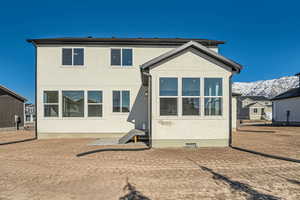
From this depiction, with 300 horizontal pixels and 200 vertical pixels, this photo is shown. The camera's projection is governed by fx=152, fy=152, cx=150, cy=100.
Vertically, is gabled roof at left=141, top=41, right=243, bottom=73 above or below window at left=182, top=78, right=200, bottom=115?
above

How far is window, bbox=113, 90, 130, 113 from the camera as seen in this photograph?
10.7 m

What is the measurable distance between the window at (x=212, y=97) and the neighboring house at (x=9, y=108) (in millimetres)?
19554

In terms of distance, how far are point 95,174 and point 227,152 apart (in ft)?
18.0

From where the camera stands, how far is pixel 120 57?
10.9m

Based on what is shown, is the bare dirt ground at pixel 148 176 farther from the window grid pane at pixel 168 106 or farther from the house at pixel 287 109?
the house at pixel 287 109

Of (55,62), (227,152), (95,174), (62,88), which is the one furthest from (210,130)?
(55,62)

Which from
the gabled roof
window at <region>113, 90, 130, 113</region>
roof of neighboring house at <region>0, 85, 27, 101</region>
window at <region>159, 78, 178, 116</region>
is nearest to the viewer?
the gabled roof

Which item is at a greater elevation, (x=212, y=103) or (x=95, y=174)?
(x=212, y=103)

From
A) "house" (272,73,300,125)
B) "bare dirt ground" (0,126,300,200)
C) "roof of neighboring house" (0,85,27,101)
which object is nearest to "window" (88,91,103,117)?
"bare dirt ground" (0,126,300,200)

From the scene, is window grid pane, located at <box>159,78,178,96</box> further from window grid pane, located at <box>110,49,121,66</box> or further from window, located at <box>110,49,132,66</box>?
window grid pane, located at <box>110,49,121,66</box>

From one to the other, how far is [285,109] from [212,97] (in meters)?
20.9

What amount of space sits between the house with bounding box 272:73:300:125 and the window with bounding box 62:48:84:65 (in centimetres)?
2506

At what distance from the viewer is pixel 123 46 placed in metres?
10.9

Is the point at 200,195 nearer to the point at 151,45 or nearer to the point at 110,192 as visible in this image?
the point at 110,192
